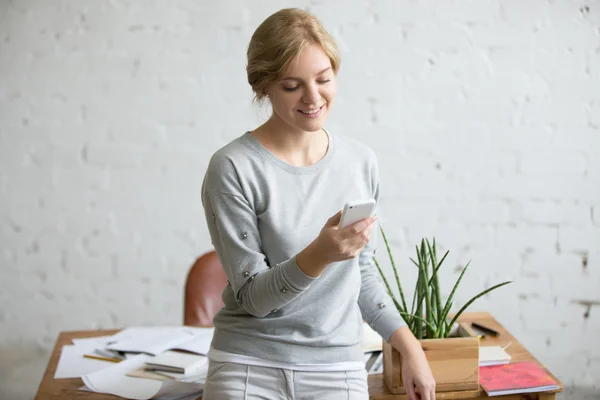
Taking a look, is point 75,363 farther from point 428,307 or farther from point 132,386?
point 428,307

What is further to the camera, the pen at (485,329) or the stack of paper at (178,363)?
the pen at (485,329)

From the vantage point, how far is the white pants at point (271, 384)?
5.08ft

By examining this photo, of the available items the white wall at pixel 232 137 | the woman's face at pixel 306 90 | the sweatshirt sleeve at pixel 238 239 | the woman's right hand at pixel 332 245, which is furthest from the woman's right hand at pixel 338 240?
the white wall at pixel 232 137

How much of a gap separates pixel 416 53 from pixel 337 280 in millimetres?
1743

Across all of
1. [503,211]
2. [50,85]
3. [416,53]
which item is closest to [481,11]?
[416,53]

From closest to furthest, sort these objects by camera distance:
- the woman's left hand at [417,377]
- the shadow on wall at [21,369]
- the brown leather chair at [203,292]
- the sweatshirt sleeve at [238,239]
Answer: the sweatshirt sleeve at [238,239] → the woman's left hand at [417,377] → the brown leather chair at [203,292] → the shadow on wall at [21,369]

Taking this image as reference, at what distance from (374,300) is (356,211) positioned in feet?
1.40

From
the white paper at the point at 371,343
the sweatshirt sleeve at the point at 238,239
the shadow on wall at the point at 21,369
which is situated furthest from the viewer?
the shadow on wall at the point at 21,369

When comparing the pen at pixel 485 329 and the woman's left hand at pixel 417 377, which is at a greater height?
the pen at pixel 485 329

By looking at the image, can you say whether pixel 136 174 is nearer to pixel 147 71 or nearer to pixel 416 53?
pixel 147 71

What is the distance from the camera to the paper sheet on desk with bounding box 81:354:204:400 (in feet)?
5.86

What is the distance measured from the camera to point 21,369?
10.6 ft

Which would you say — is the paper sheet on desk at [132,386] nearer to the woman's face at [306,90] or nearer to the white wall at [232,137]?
the woman's face at [306,90]

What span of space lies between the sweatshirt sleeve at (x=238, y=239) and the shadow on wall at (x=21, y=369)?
1.96 metres
